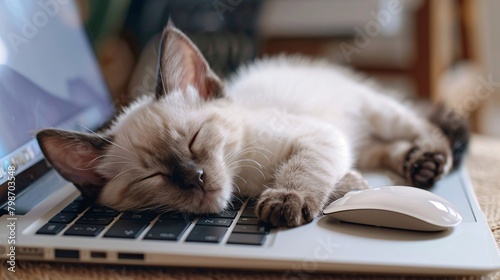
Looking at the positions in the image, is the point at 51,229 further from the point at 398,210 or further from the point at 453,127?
the point at 453,127

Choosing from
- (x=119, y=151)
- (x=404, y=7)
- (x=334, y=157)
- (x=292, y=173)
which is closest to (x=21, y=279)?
(x=119, y=151)

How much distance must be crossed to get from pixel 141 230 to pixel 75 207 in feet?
0.68

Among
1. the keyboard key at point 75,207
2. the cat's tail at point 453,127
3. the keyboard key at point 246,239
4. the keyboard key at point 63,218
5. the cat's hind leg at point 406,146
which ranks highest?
the keyboard key at point 63,218

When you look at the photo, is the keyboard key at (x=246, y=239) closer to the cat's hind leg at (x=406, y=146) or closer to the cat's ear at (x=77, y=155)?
the cat's ear at (x=77, y=155)

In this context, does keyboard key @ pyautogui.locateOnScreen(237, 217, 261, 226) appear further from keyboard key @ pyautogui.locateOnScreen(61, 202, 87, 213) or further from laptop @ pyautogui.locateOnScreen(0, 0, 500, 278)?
keyboard key @ pyautogui.locateOnScreen(61, 202, 87, 213)

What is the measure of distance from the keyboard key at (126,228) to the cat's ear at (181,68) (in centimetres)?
34

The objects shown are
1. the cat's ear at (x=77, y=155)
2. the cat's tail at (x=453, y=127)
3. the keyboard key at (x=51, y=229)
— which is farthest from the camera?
the cat's tail at (x=453, y=127)

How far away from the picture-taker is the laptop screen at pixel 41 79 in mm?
1040

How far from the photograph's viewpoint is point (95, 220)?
35.3 inches

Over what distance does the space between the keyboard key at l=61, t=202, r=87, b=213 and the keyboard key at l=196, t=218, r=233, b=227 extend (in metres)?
0.24

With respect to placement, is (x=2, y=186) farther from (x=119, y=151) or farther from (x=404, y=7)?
(x=404, y=7)

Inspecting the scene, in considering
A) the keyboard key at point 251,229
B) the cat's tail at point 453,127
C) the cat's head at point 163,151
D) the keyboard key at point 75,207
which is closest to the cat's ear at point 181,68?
the cat's head at point 163,151

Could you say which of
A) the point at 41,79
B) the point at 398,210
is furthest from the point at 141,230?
the point at 41,79

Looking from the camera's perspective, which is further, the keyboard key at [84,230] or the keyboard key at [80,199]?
the keyboard key at [80,199]
